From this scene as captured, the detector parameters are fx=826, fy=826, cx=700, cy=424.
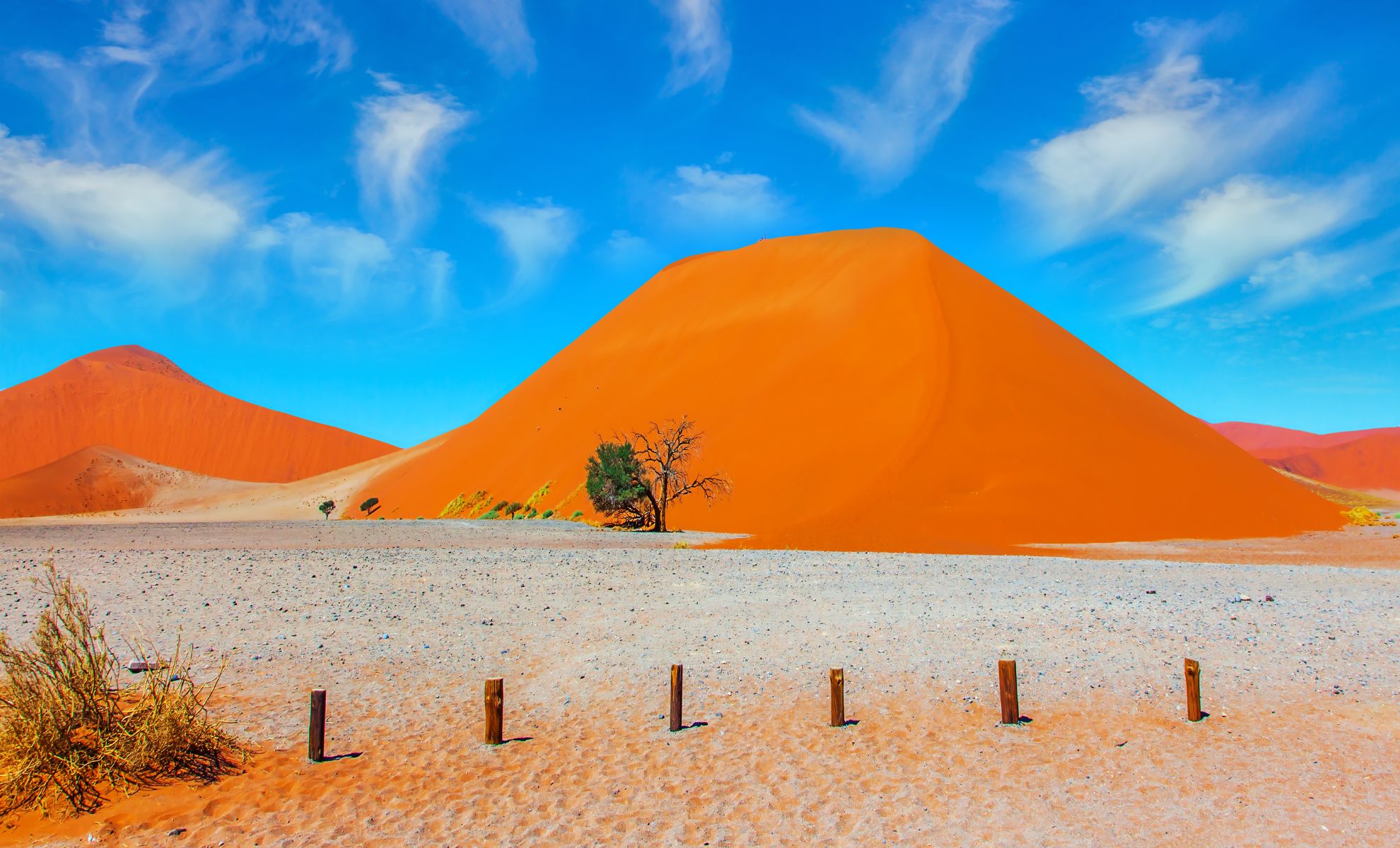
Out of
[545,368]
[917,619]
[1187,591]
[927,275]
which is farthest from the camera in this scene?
[545,368]

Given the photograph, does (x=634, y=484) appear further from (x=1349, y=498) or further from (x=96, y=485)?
(x=1349, y=498)

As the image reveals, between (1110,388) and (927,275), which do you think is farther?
(927,275)

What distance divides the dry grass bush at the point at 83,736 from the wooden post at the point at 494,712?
1.92 m

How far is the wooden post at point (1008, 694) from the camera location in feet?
23.4

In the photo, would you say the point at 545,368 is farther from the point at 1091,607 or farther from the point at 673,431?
the point at 1091,607

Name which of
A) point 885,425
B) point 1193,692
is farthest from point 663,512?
point 1193,692

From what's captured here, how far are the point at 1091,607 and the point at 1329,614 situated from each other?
9.99 feet

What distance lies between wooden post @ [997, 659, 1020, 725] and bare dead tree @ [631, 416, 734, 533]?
19478 millimetres

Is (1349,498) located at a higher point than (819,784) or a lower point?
higher

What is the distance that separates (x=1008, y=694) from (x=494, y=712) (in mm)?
4433

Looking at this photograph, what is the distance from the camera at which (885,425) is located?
30.7m

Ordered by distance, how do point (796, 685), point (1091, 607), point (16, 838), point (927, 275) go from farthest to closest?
point (927, 275) → point (1091, 607) → point (796, 685) → point (16, 838)

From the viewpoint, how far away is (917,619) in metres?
11.0

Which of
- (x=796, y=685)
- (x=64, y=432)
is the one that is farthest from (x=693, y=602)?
(x=64, y=432)
